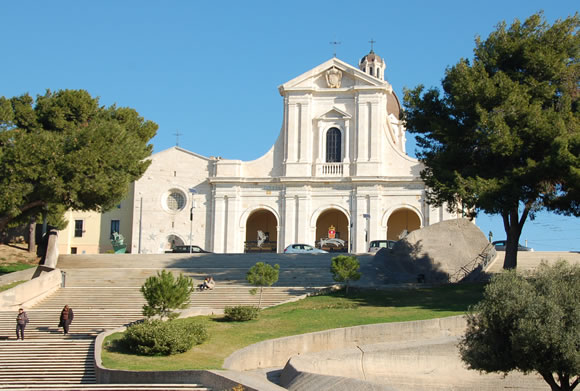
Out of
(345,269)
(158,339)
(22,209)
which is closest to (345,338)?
(158,339)

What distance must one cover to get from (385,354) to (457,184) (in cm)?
925

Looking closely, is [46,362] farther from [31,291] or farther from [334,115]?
[334,115]

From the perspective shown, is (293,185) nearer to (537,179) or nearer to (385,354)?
(537,179)

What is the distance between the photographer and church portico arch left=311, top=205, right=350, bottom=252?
172ft

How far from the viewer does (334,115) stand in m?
53.7

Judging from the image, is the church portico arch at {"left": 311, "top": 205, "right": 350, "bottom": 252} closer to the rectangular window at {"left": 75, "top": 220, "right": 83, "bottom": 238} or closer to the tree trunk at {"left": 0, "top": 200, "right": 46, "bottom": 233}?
the rectangular window at {"left": 75, "top": 220, "right": 83, "bottom": 238}

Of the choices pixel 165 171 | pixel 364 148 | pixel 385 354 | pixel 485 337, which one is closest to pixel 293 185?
pixel 364 148

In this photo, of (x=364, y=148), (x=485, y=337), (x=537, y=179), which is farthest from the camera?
(x=364, y=148)

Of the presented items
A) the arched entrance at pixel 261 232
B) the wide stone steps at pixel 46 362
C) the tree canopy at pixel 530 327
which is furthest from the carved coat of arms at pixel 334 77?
the tree canopy at pixel 530 327

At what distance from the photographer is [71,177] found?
1296 inches

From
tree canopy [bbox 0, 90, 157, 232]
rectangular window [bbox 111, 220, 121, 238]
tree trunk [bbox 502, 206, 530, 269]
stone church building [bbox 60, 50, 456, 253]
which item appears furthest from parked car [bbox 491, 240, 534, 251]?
rectangular window [bbox 111, 220, 121, 238]

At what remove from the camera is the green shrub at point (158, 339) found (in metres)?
20.5

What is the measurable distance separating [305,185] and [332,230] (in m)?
3.82

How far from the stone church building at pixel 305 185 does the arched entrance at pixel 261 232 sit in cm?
8
